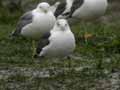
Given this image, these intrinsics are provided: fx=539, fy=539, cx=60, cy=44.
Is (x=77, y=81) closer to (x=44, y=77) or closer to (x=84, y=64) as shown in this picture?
(x=44, y=77)

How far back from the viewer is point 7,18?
2019cm

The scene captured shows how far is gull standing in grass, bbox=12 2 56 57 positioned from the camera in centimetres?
1309

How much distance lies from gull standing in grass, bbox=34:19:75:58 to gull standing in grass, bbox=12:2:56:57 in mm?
1677

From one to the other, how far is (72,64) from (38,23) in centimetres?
306

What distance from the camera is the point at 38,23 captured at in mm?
13133

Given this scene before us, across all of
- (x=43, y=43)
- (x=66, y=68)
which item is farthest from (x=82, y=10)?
(x=66, y=68)

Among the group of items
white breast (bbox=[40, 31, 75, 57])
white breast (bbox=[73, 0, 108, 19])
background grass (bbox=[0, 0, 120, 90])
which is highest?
white breast (bbox=[73, 0, 108, 19])

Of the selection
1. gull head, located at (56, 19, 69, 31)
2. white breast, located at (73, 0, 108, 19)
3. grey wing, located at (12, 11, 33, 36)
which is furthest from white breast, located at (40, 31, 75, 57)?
white breast, located at (73, 0, 108, 19)

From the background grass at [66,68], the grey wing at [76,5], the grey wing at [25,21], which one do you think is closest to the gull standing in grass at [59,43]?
the background grass at [66,68]

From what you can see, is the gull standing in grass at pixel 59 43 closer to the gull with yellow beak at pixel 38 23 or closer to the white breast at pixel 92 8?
the gull with yellow beak at pixel 38 23

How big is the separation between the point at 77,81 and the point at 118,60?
7.13 ft

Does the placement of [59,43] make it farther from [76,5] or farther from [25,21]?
[76,5]

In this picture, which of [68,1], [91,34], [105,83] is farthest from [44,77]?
[68,1]

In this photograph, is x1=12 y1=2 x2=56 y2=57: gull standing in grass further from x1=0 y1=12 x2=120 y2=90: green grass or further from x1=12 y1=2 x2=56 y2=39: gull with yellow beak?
x1=0 y1=12 x2=120 y2=90: green grass
